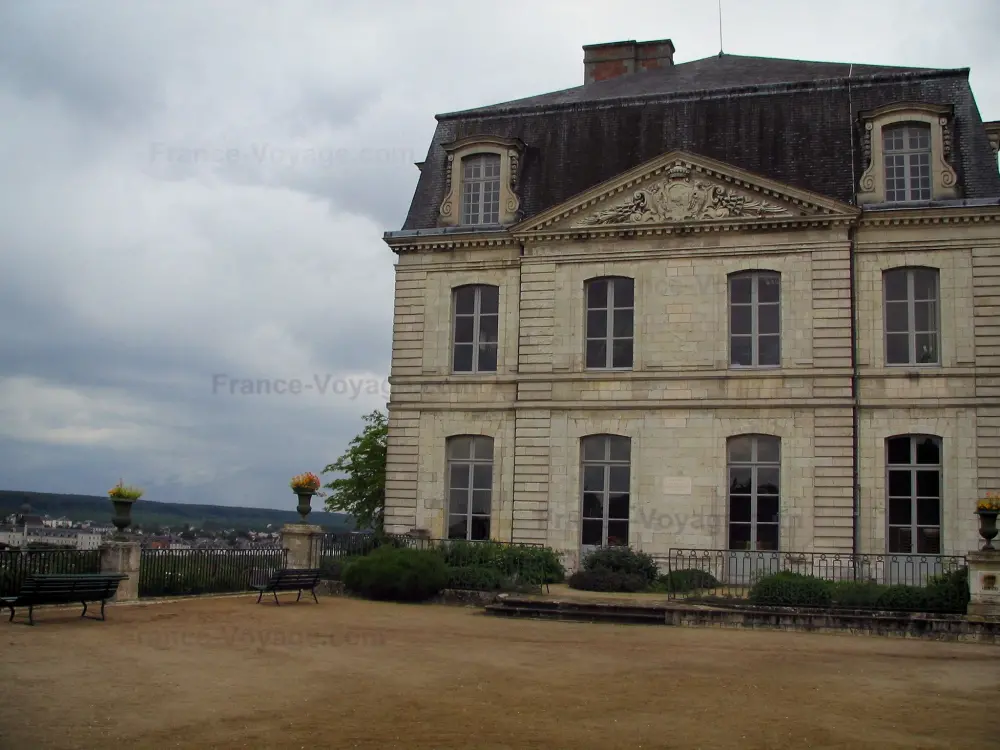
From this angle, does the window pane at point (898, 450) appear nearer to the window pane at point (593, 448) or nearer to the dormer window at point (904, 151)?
the dormer window at point (904, 151)

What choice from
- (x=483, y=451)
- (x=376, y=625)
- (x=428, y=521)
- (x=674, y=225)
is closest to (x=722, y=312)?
(x=674, y=225)

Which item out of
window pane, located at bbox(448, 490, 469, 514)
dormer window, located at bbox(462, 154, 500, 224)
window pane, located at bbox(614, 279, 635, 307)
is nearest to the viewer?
window pane, located at bbox(614, 279, 635, 307)

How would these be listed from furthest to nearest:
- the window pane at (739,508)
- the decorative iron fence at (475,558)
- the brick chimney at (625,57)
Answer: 1. the brick chimney at (625,57)
2. the window pane at (739,508)
3. the decorative iron fence at (475,558)

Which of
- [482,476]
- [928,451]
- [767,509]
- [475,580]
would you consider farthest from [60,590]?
[928,451]

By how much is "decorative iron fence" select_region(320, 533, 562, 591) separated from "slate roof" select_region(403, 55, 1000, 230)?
7555 mm

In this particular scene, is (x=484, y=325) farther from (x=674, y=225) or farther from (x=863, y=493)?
(x=863, y=493)

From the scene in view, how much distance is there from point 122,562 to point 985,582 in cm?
1308

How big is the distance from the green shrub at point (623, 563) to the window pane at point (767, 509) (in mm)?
2447

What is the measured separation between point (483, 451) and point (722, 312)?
6122 millimetres

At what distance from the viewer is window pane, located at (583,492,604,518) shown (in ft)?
74.8

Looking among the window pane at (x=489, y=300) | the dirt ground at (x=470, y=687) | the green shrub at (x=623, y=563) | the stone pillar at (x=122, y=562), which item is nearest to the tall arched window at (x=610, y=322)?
the window pane at (x=489, y=300)

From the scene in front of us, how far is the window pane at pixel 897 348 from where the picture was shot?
21531mm

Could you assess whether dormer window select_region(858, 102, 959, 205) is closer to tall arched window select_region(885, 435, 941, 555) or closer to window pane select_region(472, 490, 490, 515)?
tall arched window select_region(885, 435, 941, 555)

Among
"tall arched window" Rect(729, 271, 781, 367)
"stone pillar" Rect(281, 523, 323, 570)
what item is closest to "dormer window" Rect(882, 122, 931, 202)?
"tall arched window" Rect(729, 271, 781, 367)
